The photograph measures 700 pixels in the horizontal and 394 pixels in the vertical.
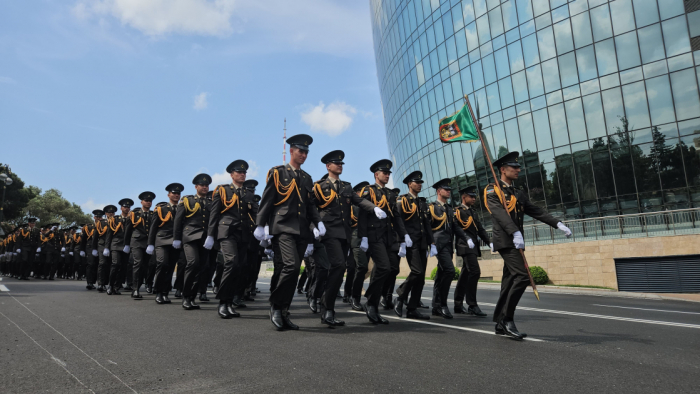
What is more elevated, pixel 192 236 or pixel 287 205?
pixel 287 205

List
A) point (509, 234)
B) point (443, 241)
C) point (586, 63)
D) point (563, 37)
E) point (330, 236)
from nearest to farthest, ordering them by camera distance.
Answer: point (509, 234) < point (330, 236) < point (443, 241) < point (586, 63) < point (563, 37)

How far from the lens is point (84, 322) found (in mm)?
6078

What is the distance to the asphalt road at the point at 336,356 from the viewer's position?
3.23 m

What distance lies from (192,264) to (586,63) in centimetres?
2456

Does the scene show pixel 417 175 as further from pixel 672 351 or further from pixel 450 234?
pixel 672 351

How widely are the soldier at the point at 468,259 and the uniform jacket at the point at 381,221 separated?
1.58 m

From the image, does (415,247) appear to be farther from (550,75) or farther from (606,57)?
(550,75)

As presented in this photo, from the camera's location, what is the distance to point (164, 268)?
905 cm

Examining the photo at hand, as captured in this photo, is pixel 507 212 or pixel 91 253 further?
pixel 91 253

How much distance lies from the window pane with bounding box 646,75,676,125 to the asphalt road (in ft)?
66.3

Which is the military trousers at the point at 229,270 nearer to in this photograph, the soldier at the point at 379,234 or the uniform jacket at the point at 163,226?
the soldier at the point at 379,234

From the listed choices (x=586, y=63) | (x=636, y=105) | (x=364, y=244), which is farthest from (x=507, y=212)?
(x=586, y=63)

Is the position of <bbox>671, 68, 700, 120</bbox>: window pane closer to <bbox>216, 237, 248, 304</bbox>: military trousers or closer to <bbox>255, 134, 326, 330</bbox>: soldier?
<bbox>255, 134, 326, 330</bbox>: soldier

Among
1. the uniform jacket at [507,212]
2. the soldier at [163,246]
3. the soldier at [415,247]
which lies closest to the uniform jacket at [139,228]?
the soldier at [163,246]
